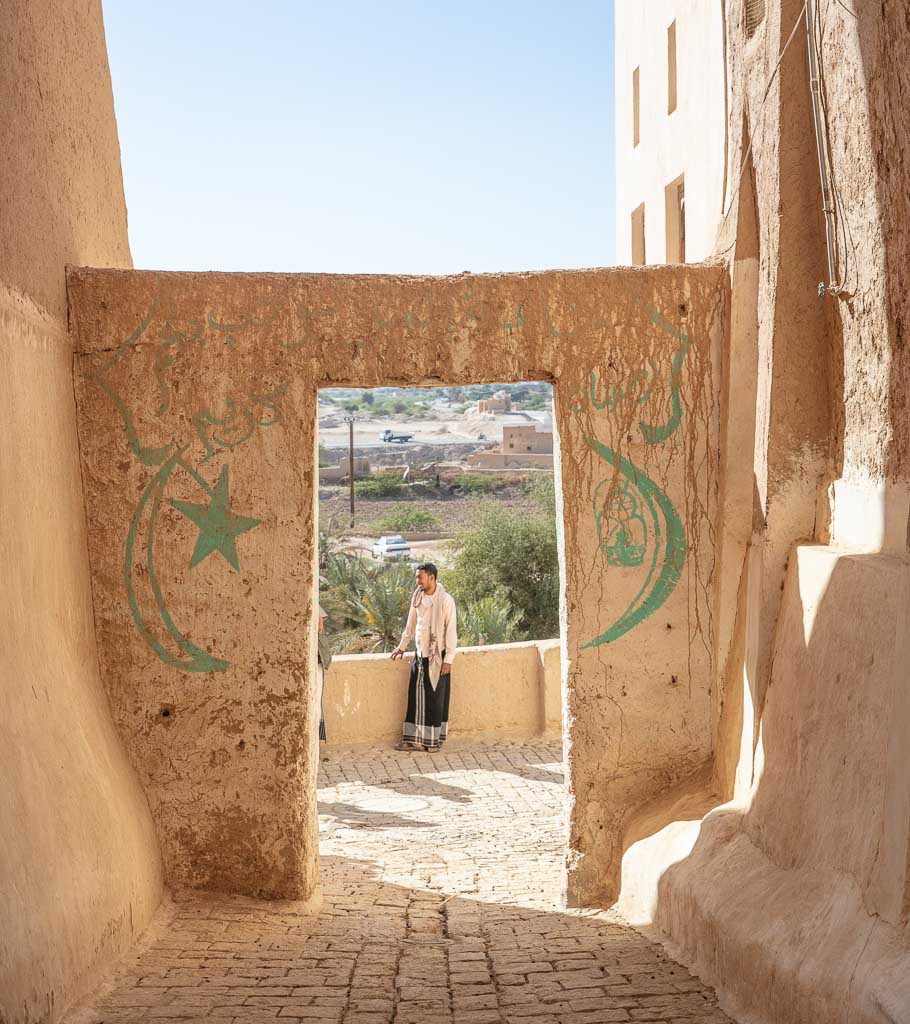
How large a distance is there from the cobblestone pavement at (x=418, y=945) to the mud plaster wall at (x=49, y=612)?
37 centimetres

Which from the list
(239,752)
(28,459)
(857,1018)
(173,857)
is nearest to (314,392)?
(28,459)

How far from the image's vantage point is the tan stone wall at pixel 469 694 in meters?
10.9

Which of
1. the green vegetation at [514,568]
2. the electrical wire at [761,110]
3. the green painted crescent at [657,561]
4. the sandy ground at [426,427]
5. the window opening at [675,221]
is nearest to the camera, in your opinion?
the electrical wire at [761,110]

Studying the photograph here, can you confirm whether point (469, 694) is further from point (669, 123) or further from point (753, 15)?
point (753, 15)

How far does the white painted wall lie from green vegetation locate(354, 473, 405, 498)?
35.0m

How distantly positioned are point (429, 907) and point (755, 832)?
2112 mm

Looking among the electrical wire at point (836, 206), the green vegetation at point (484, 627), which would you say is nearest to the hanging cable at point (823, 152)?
the electrical wire at point (836, 206)

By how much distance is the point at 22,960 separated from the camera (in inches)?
157

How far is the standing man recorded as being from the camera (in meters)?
10.5

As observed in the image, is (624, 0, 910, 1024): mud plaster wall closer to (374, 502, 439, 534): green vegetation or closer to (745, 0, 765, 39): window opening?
(745, 0, 765, 39): window opening

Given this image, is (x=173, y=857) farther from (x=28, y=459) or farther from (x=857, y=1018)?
(x=857, y=1018)

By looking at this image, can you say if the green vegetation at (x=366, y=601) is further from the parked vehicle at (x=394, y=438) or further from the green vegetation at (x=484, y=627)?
the parked vehicle at (x=394, y=438)

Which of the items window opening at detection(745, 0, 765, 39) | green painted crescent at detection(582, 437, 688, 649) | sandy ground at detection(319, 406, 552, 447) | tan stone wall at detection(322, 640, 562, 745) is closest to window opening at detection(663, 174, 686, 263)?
window opening at detection(745, 0, 765, 39)

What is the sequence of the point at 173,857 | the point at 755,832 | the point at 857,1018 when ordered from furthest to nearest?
the point at 173,857, the point at 755,832, the point at 857,1018
